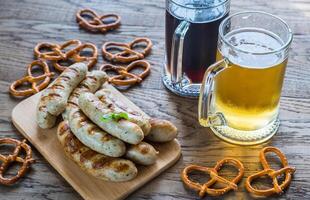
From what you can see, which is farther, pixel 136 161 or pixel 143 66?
pixel 143 66

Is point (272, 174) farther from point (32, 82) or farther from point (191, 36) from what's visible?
point (32, 82)

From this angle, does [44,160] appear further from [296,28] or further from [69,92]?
[296,28]

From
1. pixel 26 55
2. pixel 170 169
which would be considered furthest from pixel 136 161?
pixel 26 55

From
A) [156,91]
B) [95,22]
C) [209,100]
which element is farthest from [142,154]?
[95,22]

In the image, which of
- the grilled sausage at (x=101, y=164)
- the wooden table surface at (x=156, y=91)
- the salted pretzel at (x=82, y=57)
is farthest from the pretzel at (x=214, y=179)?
the salted pretzel at (x=82, y=57)

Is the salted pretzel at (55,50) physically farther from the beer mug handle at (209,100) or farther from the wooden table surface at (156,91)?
the beer mug handle at (209,100)
